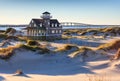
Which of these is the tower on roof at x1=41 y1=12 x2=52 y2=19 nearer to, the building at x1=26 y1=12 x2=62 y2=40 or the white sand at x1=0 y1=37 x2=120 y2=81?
the building at x1=26 y1=12 x2=62 y2=40

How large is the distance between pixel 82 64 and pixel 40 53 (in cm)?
396

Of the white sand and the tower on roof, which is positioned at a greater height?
the tower on roof

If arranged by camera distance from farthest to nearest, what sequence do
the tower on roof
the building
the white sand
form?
the building
the tower on roof
the white sand

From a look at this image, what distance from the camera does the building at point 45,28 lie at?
5897cm

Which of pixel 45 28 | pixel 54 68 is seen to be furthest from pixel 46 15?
pixel 54 68

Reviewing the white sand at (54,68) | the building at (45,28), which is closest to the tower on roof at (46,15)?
the building at (45,28)

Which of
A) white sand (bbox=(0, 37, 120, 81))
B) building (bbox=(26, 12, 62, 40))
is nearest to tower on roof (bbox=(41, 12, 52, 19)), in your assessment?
building (bbox=(26, 12, 62, 40))

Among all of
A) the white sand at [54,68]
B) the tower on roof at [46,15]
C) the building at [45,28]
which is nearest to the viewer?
the white sand at [54,68]

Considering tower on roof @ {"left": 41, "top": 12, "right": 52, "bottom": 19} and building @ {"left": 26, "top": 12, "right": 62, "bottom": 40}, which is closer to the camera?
tower on roof @ {"left": 41, "top": 12, "right": 52, "bottom": 19}

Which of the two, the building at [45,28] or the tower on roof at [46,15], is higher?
the tower on roof at [46,15]

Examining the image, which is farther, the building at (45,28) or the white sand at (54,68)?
the building at (45,28)

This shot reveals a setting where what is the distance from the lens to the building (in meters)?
59.0

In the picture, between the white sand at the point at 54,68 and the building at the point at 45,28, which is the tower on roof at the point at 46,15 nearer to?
the building at the point at 45,28

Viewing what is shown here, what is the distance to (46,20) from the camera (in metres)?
59.1
